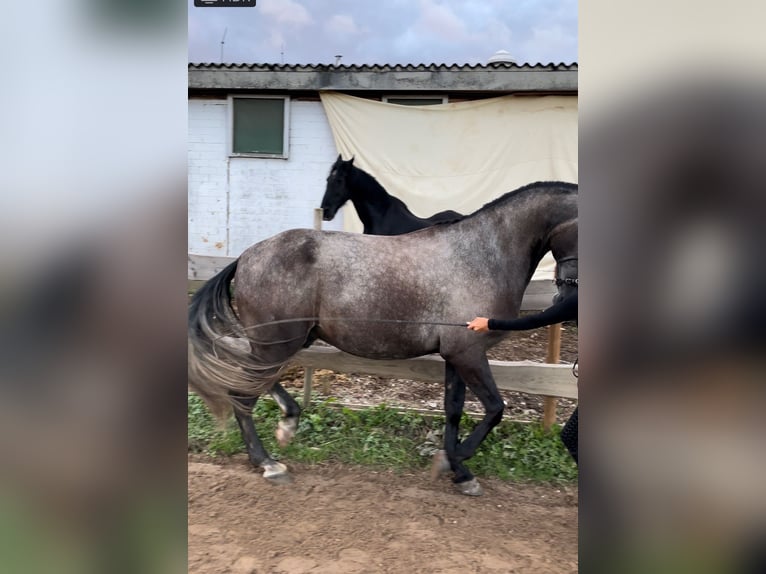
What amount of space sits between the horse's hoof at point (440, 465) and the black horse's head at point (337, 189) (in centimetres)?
232

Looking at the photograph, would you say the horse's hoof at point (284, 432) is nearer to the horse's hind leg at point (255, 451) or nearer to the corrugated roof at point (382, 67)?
the horse's hind leg at point (255, 451)

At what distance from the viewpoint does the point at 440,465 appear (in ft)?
10.2

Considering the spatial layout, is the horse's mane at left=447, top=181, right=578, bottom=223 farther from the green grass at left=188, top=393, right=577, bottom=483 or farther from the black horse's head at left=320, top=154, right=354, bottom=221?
the black horse's head at left=320, top=154, right=354, bottom=221

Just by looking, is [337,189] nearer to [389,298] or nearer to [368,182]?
[368,182]

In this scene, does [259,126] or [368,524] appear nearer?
[368,524]

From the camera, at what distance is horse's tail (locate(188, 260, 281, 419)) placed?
2773 millimetres

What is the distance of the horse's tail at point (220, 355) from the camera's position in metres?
2.77

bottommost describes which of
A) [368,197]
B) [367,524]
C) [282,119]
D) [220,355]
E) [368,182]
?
[367,524]

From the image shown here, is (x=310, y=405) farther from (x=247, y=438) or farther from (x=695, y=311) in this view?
(x=695, y=311)

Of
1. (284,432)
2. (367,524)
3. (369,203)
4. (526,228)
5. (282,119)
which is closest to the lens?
(367,524)

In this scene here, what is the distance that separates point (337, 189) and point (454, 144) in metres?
1.72

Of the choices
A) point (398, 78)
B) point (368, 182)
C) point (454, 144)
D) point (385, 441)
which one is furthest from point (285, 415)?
point (398, 78)

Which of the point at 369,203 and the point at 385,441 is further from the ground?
the point at 369,203

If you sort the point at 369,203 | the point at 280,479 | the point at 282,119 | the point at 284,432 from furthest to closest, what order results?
the point at 282,119
the point at 369,203
the point at 284,432
the point at 280,479
